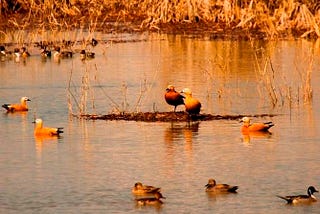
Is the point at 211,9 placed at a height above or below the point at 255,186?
above

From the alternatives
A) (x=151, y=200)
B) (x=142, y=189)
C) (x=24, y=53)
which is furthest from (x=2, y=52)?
(x=151, y=200)

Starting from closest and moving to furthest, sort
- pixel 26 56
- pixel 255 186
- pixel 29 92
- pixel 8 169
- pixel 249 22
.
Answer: pixel 255 186 → pixel 8 169 → pixel 29 92 → pixel 26 56 → pixel 249 22

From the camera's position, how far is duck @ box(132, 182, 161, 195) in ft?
57.4

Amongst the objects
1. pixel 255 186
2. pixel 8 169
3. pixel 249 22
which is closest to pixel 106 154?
pixel 8 169

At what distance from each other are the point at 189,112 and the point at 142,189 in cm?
720

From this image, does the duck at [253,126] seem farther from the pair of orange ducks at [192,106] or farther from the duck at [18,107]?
the duck at [18,107]

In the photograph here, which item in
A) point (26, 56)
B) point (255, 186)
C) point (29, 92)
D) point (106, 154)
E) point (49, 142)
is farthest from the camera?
point (26, 56)

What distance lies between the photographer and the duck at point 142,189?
17.5m

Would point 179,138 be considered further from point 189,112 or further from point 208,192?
point 208,192

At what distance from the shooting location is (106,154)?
2120 cm

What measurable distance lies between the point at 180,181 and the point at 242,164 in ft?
5.87

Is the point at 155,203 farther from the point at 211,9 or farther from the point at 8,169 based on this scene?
the point at 211,9

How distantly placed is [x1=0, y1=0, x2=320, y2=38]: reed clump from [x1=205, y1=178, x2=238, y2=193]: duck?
25985 millimetres

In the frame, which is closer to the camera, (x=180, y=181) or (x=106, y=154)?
(x=180, y=181)
